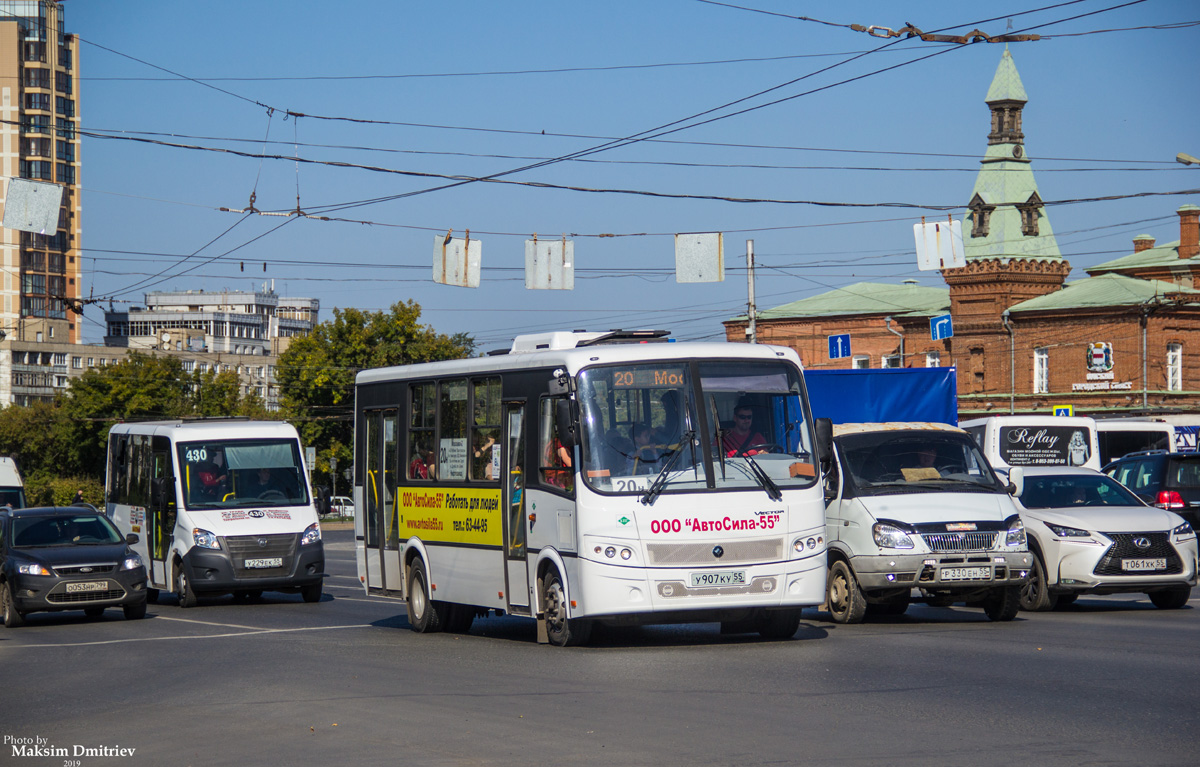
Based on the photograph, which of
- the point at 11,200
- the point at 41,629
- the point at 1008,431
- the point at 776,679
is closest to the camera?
the point at 776,679

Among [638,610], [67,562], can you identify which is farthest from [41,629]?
[638,610]

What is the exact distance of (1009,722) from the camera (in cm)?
917

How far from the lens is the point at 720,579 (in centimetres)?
1366

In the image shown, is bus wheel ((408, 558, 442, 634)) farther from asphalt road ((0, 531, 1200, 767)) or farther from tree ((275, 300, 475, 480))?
tree ((275, 300, 475, 480))

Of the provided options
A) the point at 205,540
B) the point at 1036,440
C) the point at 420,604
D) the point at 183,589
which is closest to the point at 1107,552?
the point at 420,604

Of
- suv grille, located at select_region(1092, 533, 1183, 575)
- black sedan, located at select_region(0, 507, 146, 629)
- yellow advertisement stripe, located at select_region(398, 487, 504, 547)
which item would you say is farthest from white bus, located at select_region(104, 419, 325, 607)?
suv grille, located at select_region(1092, 533, 1183, 575)

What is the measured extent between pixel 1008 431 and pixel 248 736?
17396mm

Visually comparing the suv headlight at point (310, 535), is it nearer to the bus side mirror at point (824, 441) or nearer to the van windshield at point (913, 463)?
the van windshield at point (913, 463)

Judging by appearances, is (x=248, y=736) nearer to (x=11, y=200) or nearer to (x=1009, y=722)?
(x=1009, y=722)

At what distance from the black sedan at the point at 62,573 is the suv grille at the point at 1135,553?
1215 centimetres

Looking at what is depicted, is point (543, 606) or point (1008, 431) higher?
point (1008, 431)

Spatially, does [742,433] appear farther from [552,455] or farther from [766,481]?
[552,455]

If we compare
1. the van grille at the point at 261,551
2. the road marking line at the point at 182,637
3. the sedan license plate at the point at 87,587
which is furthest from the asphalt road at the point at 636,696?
the van grille at the point at 261,551

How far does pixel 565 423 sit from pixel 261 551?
10559 millimetres
